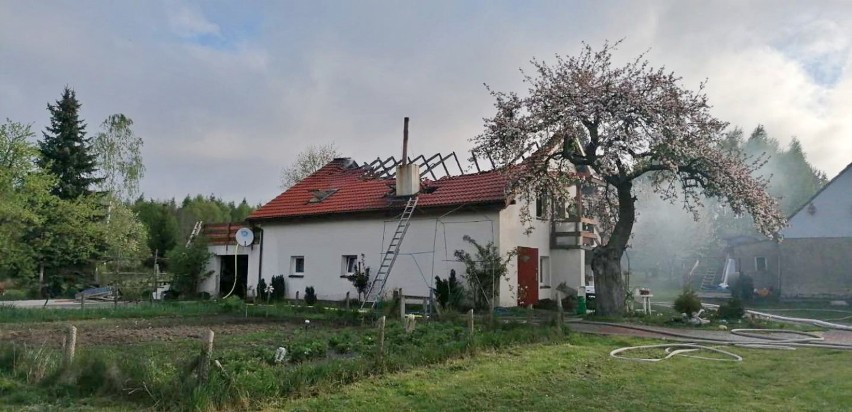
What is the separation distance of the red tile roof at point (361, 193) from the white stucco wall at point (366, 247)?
507 mm

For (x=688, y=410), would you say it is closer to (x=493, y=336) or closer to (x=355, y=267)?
(x=493, y=336)

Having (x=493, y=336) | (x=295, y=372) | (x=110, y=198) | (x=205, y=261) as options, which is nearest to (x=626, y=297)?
(x=493, y=336)

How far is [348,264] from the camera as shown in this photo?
2333 cm

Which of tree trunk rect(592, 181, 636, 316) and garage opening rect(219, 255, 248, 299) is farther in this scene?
garage opening rect(219, 255, 248, 299)

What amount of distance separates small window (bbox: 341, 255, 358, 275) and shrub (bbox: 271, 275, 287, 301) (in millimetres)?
3127

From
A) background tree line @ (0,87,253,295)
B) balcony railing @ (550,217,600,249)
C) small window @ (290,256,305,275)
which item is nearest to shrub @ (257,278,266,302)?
small window @ (290,256,305,275)

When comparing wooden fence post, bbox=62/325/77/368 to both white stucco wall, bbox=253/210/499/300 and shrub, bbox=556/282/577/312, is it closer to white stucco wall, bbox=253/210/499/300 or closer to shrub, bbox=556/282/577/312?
white stucco wall, bbox=253/210/499/300

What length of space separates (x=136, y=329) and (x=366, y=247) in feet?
33.4

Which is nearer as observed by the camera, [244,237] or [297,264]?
[244,237]

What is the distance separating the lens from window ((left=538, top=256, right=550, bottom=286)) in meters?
22.3

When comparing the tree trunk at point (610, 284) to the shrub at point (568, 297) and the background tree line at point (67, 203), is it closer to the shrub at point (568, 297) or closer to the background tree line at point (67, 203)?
the shrub at point (568, 297)

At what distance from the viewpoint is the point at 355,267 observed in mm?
22672

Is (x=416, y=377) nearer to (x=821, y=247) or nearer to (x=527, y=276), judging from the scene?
(x=527, y=276)

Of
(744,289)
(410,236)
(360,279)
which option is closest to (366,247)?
(360,279)
